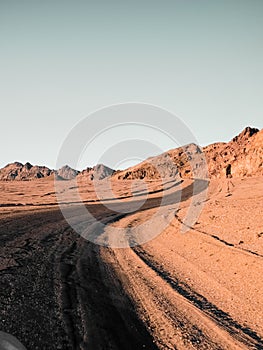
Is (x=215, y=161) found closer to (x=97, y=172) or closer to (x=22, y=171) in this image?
(x=97, y=172)

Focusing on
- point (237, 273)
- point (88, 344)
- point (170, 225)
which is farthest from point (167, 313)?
point (170, 225)

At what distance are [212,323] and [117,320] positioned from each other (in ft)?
8.34

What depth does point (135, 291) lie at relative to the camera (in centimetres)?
1090

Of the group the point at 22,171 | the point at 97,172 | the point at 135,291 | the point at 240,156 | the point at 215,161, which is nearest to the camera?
the point at 135,291

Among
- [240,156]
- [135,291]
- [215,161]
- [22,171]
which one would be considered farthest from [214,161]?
[22,171]

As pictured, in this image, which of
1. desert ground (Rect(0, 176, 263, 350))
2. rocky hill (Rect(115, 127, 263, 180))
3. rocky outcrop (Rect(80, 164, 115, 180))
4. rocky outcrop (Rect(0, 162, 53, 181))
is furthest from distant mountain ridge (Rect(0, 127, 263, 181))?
desert ground (Rect(0, 176, 263, 350))

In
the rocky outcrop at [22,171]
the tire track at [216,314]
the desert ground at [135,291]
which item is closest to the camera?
the desert ground at [135,291]

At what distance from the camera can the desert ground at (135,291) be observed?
A: 25.4 ft

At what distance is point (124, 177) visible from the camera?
355 ft

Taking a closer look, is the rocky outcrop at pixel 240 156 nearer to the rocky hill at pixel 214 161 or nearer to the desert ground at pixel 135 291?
the rocky hill at pixel 214 161

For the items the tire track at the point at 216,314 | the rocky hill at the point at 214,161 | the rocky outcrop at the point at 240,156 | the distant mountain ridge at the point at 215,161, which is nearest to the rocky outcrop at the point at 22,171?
the distant mountain ridge at the point at 215,161

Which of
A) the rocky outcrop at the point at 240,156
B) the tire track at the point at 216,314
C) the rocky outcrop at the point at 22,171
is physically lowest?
the tire track at the point at 216,314

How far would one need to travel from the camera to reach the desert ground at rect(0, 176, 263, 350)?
773 cm

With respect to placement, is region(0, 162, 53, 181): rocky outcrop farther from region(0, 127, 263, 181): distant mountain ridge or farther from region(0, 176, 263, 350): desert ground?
region(0, 176, 263, 350): desert ground
